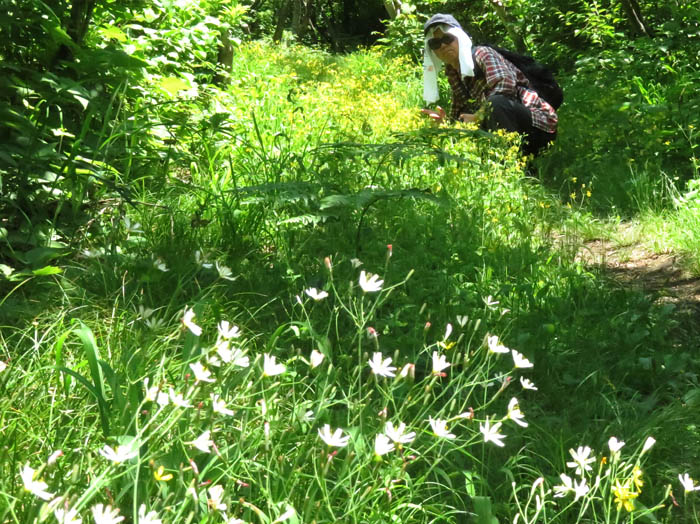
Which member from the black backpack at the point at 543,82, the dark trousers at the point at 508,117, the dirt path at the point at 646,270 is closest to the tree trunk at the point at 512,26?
the black backpack at the point at 543,82

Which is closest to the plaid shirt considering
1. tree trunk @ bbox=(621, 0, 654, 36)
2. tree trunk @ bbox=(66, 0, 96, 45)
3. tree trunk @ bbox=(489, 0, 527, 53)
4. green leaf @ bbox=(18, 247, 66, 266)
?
tree trunk @ bbox=(621, 0, 654, 36)

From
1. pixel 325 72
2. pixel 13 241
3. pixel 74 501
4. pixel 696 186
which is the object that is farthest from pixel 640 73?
pixel 74 501

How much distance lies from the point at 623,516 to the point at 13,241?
2.02 m

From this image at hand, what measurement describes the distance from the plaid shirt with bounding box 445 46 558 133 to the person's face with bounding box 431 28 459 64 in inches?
4.2

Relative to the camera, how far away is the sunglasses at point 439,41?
19.8 ft

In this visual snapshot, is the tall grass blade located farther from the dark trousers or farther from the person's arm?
the person's arm

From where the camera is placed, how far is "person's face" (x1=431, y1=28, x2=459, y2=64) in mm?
6020

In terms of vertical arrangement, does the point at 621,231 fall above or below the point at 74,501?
below

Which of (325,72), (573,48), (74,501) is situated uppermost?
(74,501)

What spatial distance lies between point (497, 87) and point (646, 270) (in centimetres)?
224

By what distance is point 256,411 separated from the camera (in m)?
1.92

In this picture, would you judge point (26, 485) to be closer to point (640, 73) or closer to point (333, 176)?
point (333, 176)

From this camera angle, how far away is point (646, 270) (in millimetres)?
4164

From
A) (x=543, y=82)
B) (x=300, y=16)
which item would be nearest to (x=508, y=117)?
(x=543, y=82)
